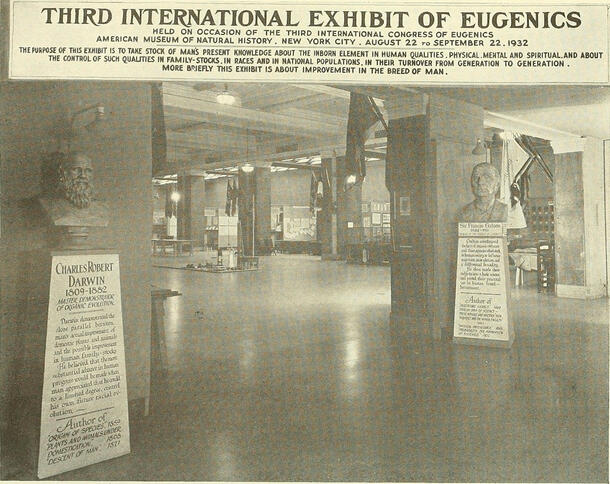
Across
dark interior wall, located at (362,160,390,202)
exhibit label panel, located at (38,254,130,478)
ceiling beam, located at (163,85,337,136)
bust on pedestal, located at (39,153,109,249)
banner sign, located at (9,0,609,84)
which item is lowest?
exhibit label panel, located at (38,254,130,478)

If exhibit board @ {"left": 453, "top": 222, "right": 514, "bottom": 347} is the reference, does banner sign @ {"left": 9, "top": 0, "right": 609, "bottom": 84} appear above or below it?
above

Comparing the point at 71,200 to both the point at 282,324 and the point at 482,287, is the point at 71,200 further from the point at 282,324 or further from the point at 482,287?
the point at 282,324

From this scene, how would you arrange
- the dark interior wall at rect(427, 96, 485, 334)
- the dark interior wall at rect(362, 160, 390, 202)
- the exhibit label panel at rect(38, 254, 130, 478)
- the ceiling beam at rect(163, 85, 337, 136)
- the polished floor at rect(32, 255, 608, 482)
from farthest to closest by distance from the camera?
1. the dark interior wall at rect(362, 160, 390, 202)
2. the ceiling beam at rect(163, 85, 337, 136)
3. the dark interior wall at rect(427, 96, 485, 334)
4. the polished floor at rect(32, 255, 608, 482)
5. the exhibit label panel at rect(38, 254, 130, 478)

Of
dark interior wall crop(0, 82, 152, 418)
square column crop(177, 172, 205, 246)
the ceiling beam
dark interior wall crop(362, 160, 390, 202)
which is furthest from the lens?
dark interior wall crop(362, 160, 390, 202)

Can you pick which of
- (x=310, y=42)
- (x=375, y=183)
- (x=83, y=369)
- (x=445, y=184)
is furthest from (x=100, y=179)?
(x=375, y=183)

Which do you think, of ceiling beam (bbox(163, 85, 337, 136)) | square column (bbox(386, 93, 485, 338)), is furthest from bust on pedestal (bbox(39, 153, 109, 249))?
ceiling beam (bbox(163, 85, 337, 136))

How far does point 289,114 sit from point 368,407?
1110 centimetres

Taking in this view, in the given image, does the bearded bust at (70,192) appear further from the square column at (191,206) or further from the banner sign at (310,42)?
the square column at (191,206)

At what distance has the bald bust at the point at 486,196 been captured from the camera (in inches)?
188

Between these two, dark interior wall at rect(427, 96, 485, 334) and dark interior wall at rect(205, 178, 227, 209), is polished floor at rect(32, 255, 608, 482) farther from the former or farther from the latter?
dark interior wall at rect(205, 178, 227, 209)

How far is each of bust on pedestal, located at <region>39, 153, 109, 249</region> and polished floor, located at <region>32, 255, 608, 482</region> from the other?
1.07 m

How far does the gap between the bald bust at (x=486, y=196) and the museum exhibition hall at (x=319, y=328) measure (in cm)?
2

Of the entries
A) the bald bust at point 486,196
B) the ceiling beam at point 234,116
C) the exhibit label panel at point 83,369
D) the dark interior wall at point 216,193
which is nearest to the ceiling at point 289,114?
the ceiling beam at point 234,116

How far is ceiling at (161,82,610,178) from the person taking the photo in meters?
5.68
